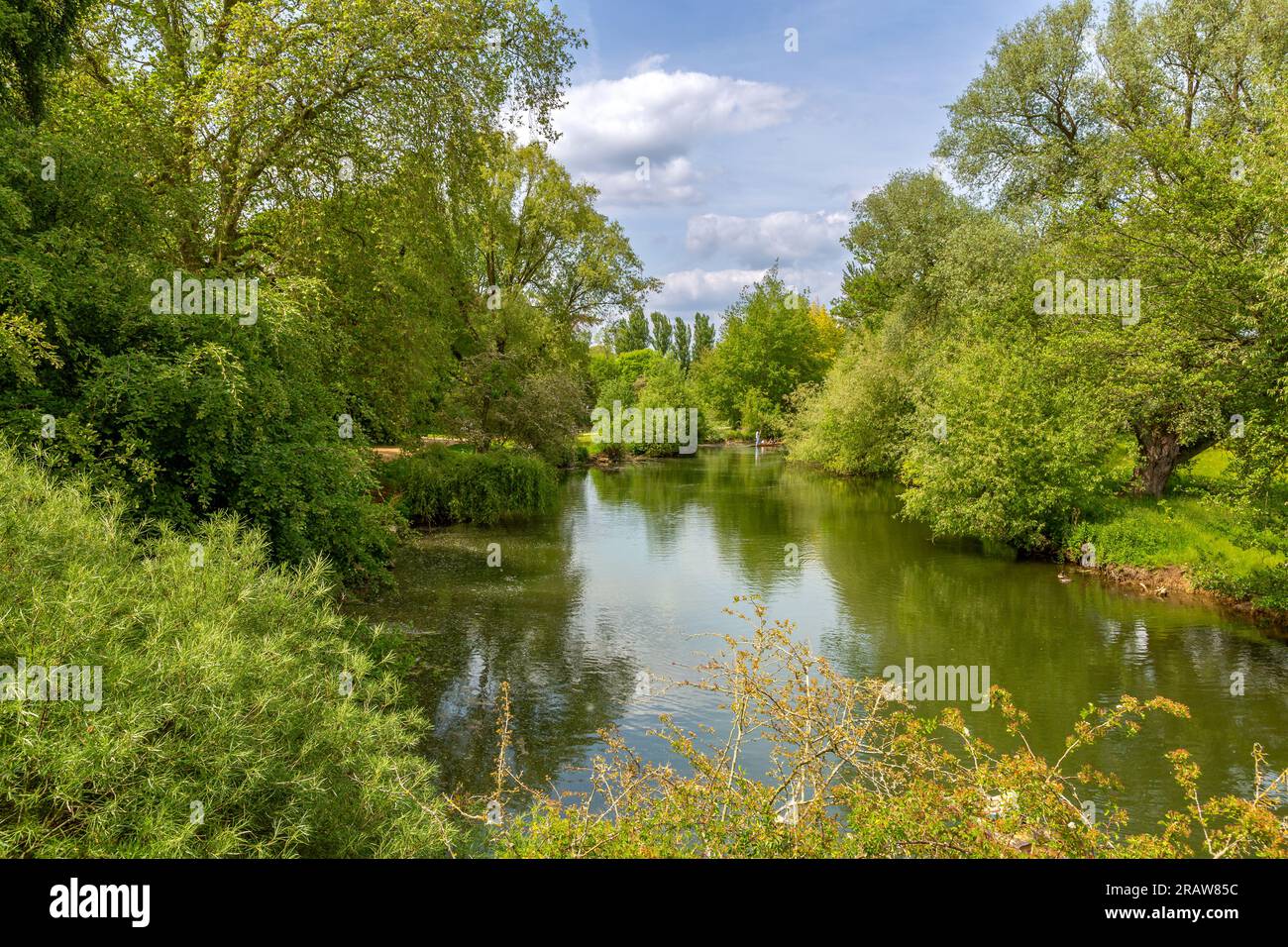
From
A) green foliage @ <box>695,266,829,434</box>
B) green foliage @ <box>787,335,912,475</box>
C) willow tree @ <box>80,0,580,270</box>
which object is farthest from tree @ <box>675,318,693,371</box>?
willow tree @ <box>80,0,580,270</box>

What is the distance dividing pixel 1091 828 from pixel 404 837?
141 inches

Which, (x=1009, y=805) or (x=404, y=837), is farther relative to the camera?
(x=1009, y=805)

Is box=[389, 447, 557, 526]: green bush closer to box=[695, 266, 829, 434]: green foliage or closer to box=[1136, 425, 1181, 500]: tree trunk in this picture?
box=[1136, 425, 1181, 500]: tree trunk

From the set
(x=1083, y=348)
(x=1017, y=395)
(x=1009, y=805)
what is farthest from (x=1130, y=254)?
(x=1009, y=805)

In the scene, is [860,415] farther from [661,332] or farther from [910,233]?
[661,332]

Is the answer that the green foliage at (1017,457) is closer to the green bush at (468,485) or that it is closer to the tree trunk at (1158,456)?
the tree trunk at (1158,456)

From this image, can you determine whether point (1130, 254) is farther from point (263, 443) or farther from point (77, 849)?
point (77, 849)

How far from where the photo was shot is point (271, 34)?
37.5 ft

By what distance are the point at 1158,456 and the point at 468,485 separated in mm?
Result: 20057

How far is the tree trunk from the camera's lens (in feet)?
65.0

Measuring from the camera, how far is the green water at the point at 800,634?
29.7 feet

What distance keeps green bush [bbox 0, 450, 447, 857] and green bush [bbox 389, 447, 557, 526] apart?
704 inches
